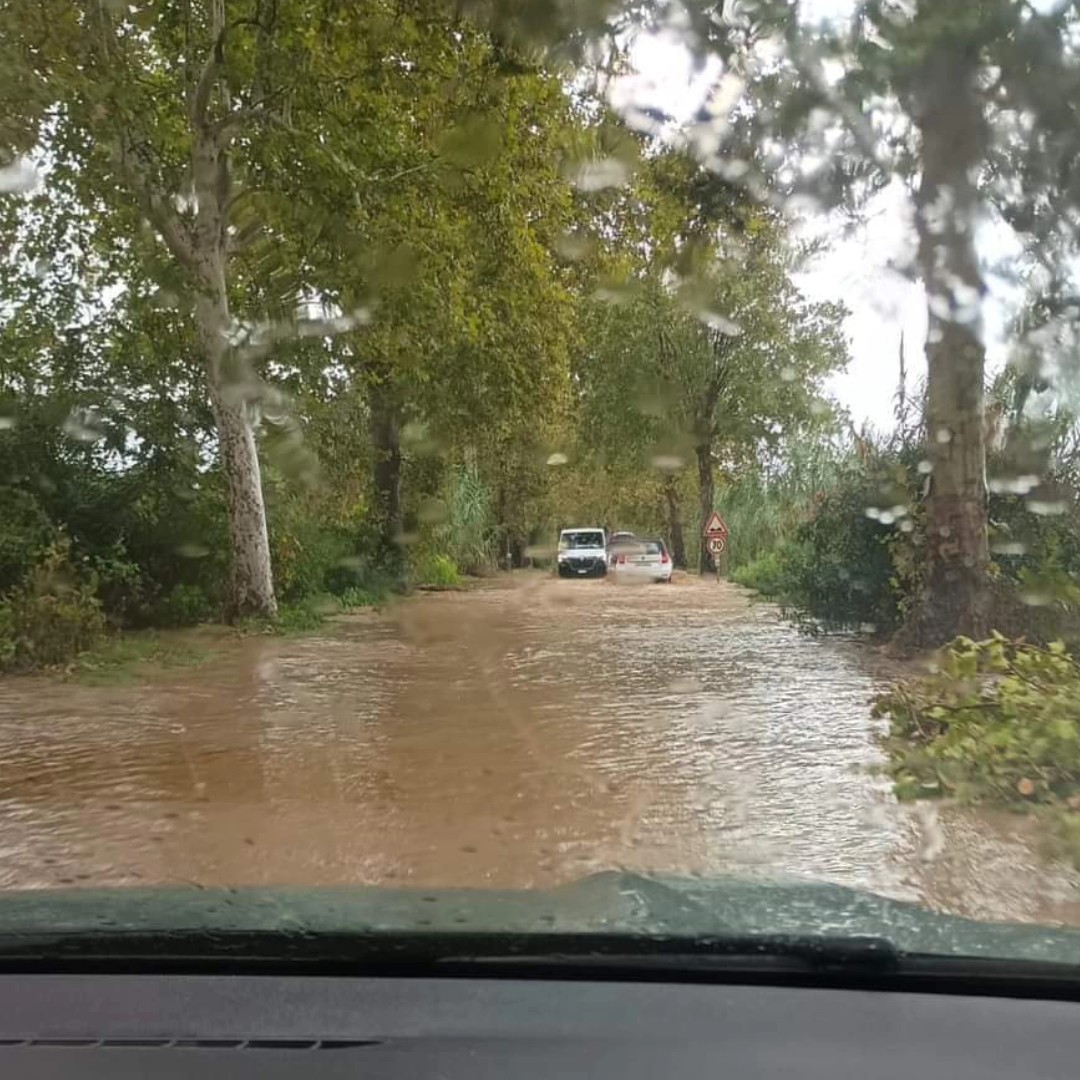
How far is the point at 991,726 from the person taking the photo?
23.0 feet

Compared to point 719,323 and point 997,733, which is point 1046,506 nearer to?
point 719,323

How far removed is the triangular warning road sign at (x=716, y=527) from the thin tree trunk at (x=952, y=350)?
6.34 meters

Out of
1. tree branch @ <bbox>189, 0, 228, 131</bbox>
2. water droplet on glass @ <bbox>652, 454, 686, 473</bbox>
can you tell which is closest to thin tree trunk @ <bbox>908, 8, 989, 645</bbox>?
water droplet on glass @ <bbox>652, 454, 686, 473</bbox>

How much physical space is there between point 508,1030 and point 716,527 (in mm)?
16581

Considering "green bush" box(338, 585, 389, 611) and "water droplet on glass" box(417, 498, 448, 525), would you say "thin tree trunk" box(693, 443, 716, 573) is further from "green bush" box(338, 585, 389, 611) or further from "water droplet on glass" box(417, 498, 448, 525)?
"water droplet on glass" box(417, 498, 448, 525)

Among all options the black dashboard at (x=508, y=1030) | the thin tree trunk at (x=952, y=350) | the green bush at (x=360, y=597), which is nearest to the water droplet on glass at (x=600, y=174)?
the thin tree trunk at (x=952, y=350)

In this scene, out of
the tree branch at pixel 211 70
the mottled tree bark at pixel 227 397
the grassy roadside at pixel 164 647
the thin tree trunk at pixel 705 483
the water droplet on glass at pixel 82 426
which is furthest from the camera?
the thin tree trunk at pixel 705 483

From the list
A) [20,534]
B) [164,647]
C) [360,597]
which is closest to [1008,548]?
[164,647]

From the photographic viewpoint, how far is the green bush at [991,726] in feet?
21.0

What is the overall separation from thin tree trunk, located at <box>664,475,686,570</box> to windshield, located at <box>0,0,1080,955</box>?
0.14 m

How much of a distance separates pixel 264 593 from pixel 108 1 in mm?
8219

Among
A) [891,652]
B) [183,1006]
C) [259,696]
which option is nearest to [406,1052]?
[183,1006]

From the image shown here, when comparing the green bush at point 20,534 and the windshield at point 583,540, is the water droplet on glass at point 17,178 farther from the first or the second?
the windshield at point 583,540

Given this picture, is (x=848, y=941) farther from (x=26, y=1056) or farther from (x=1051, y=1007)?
(x=26, y=1056)
